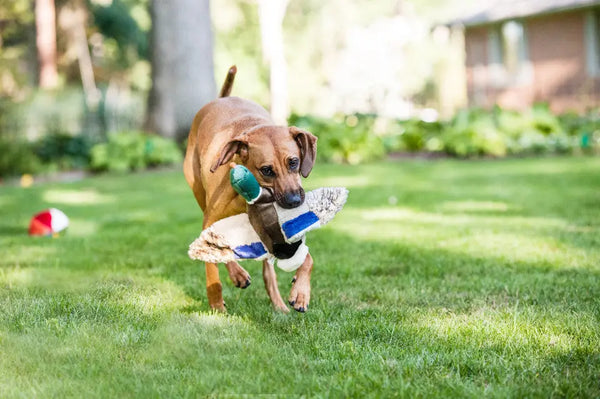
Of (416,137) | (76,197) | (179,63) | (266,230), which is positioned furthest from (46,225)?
(416,137)

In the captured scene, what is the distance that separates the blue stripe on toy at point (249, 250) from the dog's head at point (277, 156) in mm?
331

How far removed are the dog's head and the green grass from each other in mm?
740

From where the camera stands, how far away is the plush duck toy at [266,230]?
3469 millimetres

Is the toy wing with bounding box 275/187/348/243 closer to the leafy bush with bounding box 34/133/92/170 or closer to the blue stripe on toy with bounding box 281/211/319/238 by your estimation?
the blue stripe on toy with bounding box 281/211/319/238

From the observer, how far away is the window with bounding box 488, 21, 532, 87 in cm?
2194

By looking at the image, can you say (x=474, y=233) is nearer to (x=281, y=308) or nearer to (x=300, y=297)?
(x=281, y=308)

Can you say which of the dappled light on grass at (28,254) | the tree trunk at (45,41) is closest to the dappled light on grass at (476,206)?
the dappled light on grass at (28,254)

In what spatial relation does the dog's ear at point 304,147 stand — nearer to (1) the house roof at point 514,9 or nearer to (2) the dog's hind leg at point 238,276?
(2) the dog's hind leg at point 238,276

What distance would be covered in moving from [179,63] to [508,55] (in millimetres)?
12452

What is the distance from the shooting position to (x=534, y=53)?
21672 millimetres

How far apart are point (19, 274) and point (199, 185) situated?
1.56m

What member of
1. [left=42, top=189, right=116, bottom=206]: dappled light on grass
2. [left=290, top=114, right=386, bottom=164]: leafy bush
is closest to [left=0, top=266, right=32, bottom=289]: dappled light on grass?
[left=42, top=189, right=116, bottom=206]: dappled light on grass

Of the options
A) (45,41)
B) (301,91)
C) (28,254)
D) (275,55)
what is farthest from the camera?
(301,91)

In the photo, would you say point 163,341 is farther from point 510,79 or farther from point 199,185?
point 510,79
